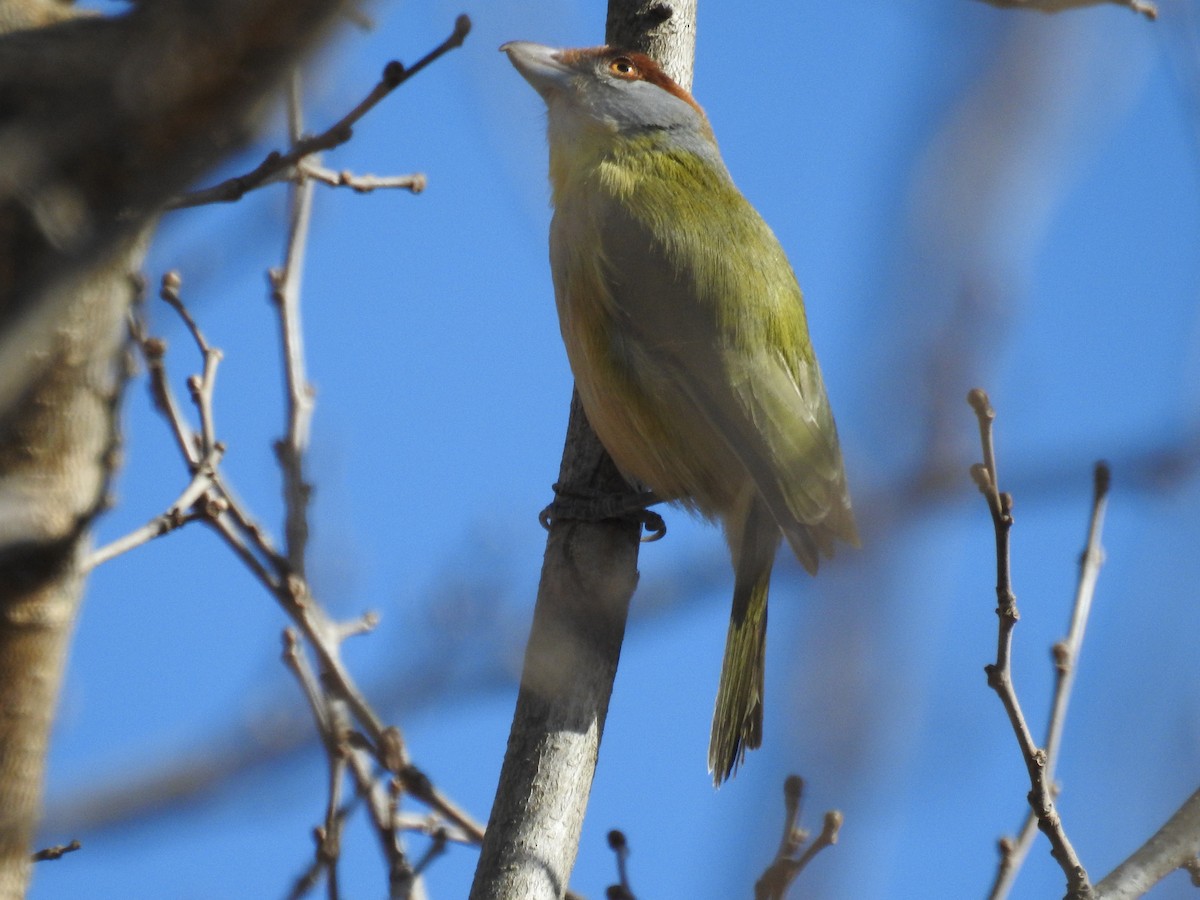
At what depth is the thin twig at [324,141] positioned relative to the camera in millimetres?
2006

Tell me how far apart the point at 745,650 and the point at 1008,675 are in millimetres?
1707

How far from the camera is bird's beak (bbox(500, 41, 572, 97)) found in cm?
526

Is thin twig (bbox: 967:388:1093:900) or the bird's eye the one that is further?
the bird's eye

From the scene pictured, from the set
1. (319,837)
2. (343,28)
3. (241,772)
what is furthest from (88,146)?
(319,837)

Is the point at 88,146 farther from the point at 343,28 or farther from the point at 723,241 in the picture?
the point at 723,241

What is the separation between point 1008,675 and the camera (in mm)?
2574

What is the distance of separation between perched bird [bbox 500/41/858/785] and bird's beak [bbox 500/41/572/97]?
43cm

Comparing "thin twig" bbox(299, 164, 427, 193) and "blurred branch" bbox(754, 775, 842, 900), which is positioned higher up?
"thin twig" bbox(299, 164, 427, 193)

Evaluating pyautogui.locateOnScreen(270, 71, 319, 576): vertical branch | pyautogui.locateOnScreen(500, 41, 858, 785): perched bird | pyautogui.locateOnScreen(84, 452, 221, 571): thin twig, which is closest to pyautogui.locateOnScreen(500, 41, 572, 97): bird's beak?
pyautogui.locateOnScreen(500, 41, 858, 785): perched bird

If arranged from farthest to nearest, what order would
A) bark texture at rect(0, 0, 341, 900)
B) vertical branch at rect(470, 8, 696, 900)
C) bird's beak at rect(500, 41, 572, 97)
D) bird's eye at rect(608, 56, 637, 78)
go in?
bird's beak at rect(500, 41, 572, 97), bird's eye at rect(608, 56, 637, 78), vertical branch at rect(470, 8, 696, 900), bark texture at rect(0, 0, 341, 900)

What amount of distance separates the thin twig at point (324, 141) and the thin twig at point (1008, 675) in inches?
44.6

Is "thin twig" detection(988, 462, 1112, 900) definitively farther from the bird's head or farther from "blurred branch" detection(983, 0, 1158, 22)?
the bird's head

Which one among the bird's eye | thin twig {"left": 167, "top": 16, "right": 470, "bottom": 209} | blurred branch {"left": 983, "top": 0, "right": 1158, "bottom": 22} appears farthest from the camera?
the bird's eye

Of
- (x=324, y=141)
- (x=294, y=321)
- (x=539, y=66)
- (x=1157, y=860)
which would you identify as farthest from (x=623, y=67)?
(x=1157, y=860)
